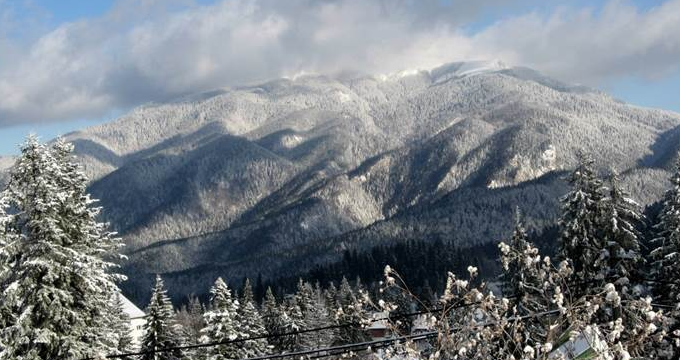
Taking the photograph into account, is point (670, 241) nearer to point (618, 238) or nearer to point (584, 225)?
point (618, 238)

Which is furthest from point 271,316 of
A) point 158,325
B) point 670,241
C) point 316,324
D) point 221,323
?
point 670,241

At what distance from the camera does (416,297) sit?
26.8ft

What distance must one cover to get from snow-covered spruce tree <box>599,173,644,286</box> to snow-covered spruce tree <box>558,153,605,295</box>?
0.28 m

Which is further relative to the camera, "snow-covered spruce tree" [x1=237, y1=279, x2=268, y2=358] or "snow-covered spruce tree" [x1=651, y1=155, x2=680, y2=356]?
"snow-covered spruce tree" [x1=237, y1=279, x2=268, y2=358]

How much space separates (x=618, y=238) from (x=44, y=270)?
23238 millimetres

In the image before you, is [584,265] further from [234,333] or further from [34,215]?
[34,215]

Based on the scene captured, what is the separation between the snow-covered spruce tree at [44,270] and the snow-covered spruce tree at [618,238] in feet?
68.0

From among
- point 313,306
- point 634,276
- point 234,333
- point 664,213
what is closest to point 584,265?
point 634,276

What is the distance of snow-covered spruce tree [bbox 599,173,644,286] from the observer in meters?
28.7

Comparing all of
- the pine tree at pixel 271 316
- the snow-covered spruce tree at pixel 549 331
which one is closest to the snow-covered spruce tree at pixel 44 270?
the snow-covered spruce tree at pixel 549 331

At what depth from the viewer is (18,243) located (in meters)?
21.9

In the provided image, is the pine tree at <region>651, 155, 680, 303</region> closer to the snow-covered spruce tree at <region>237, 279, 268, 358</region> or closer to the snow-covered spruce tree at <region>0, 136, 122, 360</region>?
the snow-covered spruce tree at <region>237, 279, 268, 358</region>

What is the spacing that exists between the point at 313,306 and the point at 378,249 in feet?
361

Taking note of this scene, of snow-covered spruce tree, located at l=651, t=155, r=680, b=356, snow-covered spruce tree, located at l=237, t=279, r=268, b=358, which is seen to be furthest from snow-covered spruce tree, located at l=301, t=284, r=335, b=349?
snow-covered spruce tree, located at l=651, t=155, r=680, b=356
